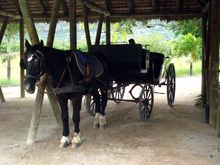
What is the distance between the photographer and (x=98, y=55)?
26.9 ft

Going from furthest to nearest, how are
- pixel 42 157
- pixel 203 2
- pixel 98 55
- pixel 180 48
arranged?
pixel 180 48 → pixel 203 2 → pixel 98 55 → pixel 42 157

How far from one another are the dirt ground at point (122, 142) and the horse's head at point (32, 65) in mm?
1187

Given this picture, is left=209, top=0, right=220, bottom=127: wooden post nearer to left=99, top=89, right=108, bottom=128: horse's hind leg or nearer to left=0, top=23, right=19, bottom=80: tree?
left=99, top=89, right=108, bottom=128: horse's hind leg

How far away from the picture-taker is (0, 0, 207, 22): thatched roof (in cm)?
1208

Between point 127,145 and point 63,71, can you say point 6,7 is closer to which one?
point 63,71

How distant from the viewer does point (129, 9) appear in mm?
12523

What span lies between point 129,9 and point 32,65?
722 centimetres

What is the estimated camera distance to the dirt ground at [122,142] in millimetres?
5875

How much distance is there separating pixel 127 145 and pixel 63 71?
5.49 feet

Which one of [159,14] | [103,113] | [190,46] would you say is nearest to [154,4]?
[159,14]

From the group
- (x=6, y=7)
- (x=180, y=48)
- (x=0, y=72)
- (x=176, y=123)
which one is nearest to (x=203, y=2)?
(x=176, y=123)

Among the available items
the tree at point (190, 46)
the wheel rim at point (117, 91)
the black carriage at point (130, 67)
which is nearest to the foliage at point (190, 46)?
the tree at point (190, 46)

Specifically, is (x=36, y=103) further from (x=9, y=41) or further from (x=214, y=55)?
(x=9, y=41)

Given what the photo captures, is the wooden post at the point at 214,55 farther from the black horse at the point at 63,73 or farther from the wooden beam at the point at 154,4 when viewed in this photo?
the wooden beam at the point at 154,4
